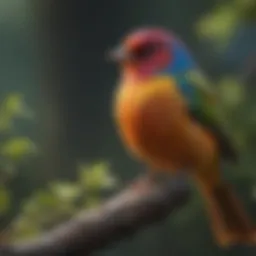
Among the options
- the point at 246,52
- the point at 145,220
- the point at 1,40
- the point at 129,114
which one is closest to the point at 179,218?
the point at 145,220

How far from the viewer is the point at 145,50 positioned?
125 cm

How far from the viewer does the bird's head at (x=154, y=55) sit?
125cm

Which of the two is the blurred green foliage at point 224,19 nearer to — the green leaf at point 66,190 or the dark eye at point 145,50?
the dark eye at point 145,50

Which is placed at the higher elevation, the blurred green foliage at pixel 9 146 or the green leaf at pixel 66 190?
the blurred green foliage at pixel 9 146

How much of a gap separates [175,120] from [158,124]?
29 mm

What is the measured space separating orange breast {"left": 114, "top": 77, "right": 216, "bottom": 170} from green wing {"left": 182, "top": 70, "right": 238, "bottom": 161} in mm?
20

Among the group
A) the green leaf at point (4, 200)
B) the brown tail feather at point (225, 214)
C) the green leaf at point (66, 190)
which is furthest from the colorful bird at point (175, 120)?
the green leaf at point (4, 200)

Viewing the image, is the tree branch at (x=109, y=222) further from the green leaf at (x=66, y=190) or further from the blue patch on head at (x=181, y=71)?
the blue patch on head at (x=181, y=71)

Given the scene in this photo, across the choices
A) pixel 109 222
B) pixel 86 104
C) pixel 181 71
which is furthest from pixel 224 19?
pixel 109 222

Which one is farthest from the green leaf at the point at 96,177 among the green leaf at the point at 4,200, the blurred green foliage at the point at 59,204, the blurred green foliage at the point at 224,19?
the blurred green foliage at the point at 224,19

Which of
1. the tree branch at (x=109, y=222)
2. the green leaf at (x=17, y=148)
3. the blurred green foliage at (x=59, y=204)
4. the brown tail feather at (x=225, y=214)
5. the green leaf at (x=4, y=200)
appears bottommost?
the brown tail feather at (x=225, y=214)

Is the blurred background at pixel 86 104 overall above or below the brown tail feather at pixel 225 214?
above

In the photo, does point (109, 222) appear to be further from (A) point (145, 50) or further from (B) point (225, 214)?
(A) point (145, 50)

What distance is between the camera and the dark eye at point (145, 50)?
1252 mm
